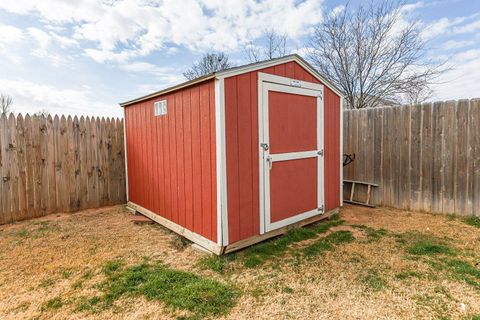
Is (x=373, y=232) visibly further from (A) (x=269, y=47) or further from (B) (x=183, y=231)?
(A) (x=269, y=47)

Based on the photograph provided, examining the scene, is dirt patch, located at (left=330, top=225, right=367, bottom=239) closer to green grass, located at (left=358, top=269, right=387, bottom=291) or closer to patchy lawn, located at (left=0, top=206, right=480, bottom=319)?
patchy lawn, located at (left=0, top=206, right=480, bottom=319)

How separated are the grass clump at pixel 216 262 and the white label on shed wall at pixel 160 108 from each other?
2.15 metres

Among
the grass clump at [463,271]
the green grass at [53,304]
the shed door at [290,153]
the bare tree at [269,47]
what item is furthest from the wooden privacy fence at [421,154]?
the bare tree at [269,47]

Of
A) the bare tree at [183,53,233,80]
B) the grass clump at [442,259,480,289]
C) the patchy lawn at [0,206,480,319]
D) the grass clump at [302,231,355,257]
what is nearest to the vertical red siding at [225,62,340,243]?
the patchy lawn at [0,206,480,319]

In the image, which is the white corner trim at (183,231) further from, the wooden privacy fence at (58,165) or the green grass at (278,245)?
the wooden privacy fence at (58,165)

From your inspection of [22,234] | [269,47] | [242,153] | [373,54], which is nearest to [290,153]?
[242,153]

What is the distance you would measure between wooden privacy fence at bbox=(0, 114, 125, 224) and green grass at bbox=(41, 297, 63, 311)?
3110 mm

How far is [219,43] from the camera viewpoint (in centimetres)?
1040

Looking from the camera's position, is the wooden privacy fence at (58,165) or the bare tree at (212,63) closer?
the wooden privacy fence at (58,165)

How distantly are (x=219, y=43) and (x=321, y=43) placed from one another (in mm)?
3856

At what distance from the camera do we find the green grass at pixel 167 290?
2035 mm

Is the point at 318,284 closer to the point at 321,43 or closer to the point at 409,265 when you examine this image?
the point at 409,265

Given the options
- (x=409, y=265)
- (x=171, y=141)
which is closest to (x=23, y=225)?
(x=171, y=141)

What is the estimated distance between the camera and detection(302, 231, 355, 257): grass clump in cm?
307
